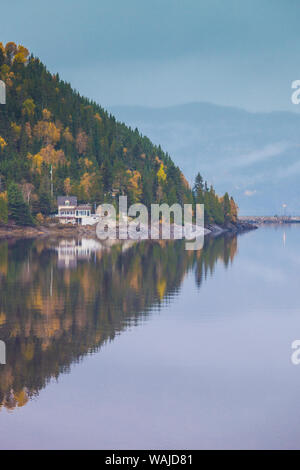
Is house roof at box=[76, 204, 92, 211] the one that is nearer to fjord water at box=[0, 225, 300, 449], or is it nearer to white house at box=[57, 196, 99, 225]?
white house at box=[57, 196, 99, 225]

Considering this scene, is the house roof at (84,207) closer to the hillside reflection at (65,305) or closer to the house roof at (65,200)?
the house roof at (65,200)

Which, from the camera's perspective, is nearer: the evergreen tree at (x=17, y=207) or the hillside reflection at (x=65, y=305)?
the hillside reflection at (x=65, y=305)

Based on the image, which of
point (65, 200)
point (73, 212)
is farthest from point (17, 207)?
point (73, 212)

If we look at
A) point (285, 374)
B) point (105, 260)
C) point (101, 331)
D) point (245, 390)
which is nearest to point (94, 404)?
point (245, 390)

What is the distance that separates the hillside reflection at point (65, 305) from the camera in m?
24.3

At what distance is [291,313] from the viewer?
130ft

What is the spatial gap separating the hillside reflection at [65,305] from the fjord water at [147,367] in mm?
96

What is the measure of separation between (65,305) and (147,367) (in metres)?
15.5

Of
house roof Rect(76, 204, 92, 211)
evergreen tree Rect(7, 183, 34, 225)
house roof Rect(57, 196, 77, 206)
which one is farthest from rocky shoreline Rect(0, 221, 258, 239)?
house roof Rect(57, 196, 77, 206)

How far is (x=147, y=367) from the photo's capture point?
25.2m

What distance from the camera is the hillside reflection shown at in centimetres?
2430

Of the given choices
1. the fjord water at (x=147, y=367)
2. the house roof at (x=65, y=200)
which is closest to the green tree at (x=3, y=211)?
the house roof at (x=65, y=200)

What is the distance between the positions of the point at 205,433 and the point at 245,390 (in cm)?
437

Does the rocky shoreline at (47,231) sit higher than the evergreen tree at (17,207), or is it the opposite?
the evergreen tree at (17,207)
